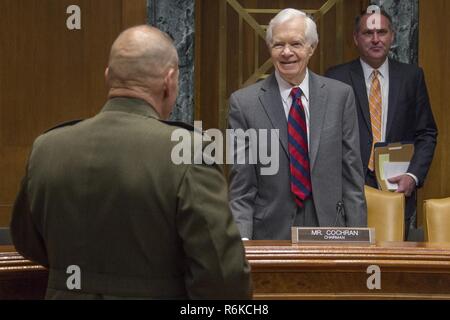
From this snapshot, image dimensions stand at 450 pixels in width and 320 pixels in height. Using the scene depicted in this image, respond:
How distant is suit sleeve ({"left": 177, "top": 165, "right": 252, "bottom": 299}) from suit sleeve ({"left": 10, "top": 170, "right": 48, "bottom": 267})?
0.44m

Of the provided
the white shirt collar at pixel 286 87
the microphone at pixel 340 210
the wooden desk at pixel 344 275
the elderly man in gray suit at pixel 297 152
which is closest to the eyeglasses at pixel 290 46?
the elderly man in gray suit at pixel 297 152

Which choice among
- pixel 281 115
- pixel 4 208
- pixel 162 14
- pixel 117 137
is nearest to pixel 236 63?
pixel 162 14

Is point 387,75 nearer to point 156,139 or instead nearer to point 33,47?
point 33,47

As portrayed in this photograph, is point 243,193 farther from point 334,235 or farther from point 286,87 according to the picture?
point 334,235

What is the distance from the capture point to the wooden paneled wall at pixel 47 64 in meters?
6.64

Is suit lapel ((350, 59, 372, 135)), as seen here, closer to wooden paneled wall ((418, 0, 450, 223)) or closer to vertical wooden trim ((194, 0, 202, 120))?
wooden paneled wall ((418, 0, 450, 223))

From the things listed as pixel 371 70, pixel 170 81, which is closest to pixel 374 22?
pixel 371 70

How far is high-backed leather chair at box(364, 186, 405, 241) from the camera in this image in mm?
4426

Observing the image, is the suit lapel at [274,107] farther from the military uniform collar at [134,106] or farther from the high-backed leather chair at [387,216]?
the military uniform collar at [134,106]

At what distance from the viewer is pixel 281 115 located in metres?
4.07

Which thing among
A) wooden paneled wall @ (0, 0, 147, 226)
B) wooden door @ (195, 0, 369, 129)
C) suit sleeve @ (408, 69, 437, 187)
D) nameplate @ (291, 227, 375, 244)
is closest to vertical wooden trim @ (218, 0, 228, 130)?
wooden door @ (195, 0, 369, 129)

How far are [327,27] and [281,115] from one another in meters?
3.01

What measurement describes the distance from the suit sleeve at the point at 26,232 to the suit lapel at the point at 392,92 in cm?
340

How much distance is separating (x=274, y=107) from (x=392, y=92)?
1.68 m
